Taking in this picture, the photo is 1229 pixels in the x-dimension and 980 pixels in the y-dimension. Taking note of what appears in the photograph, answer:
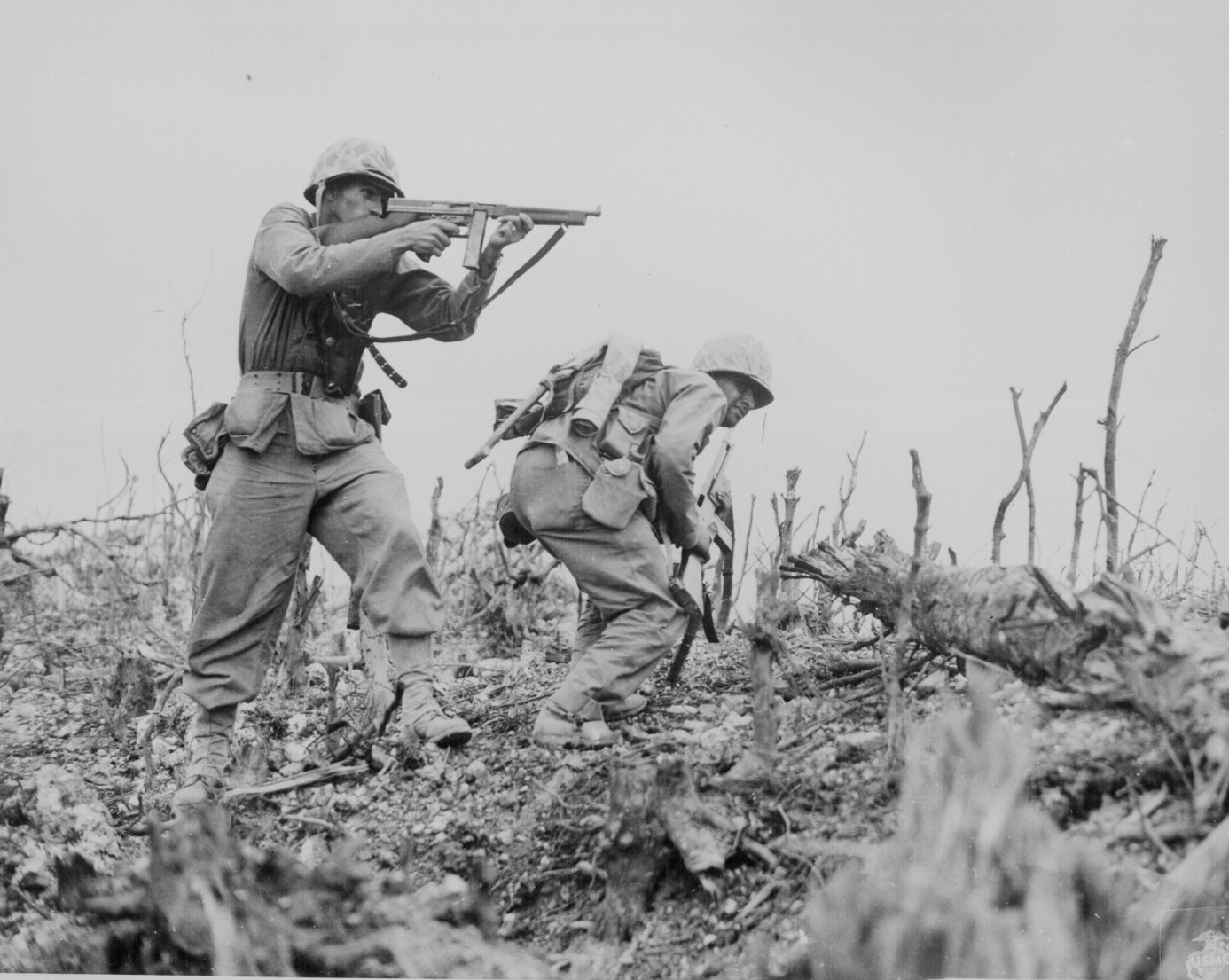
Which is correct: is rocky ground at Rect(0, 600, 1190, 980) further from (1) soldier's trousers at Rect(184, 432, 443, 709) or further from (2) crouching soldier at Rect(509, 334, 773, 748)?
(1) soldier's trousers at Rect(184, 432, 443, 709)

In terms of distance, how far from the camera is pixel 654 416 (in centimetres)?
389

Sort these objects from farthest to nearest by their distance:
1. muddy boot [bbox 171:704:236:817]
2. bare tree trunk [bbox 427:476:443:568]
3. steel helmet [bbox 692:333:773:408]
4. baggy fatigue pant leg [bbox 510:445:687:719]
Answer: bare tree trunk [bbox 427:476:443:568] → steel helmet [bbox 692:333:773:408] → baggy fatigue pant leg [bbox 510:445:687:719] → muddy boot [bbox 171:704:236:817]

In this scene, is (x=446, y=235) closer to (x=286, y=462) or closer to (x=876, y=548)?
(x=286, y=462)

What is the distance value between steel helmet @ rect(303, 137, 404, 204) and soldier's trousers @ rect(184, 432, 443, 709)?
102 cm

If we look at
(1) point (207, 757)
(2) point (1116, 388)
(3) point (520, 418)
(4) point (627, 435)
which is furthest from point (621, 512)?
(2) point (1116, 388)

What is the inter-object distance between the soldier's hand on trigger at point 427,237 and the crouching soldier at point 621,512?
74cm

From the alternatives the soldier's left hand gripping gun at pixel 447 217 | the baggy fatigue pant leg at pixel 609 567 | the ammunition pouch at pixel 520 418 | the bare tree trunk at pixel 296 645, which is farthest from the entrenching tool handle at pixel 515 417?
the bare tree trunk at pixel 296 645

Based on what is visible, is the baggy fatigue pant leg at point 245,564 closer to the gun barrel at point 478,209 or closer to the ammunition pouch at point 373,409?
the ammunition pouch at point 373,409

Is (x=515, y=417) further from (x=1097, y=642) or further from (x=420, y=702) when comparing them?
(x=1097, y=642)

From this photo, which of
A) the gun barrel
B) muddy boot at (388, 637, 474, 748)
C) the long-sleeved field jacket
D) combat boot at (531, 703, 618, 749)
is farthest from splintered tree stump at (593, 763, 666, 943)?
the gun barrel

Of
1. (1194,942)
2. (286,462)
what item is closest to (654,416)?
(286,462)

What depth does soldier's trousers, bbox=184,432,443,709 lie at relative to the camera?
3.50 m

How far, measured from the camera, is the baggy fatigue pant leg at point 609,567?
3682 millimetres

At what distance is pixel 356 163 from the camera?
151 inches
